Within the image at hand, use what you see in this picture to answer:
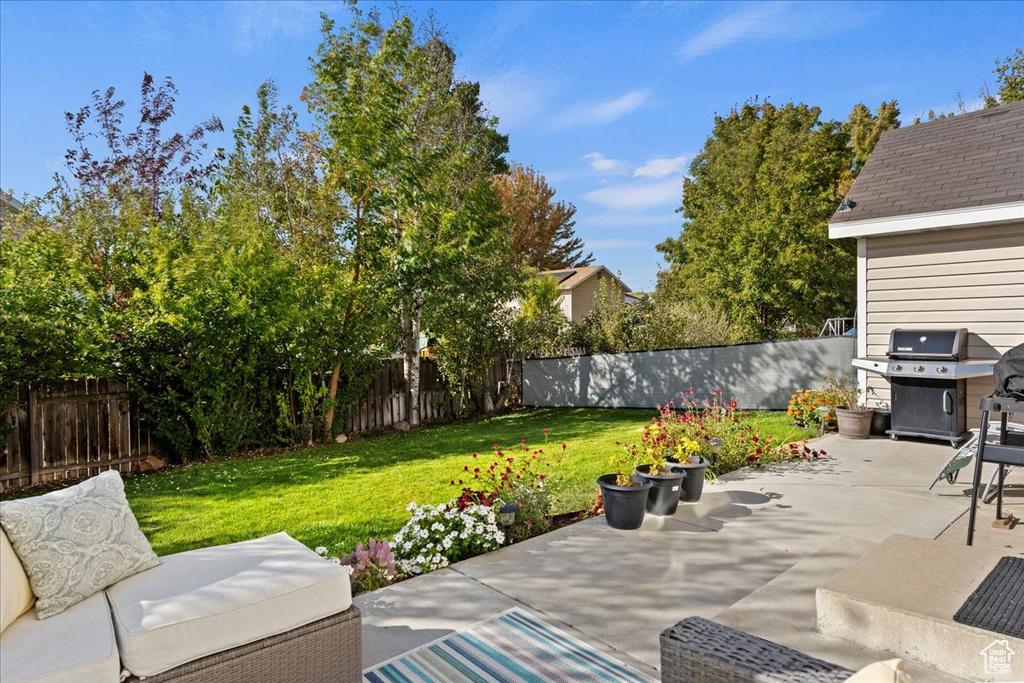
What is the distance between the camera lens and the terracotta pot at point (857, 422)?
726 centimetres

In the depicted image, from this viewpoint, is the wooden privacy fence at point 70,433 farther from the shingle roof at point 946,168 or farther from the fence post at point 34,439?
the shingle roof at point 946,168

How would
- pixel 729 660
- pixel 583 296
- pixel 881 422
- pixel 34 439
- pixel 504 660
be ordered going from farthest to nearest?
pixel 583 296, pixel 881 422, pixel 34 439, pixel 504 660, pixel 729 660

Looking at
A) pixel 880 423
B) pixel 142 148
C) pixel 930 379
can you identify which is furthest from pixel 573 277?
pixel 930 379

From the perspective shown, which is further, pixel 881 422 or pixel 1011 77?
pixel 1011 77

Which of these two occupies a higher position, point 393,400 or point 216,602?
point 216,602

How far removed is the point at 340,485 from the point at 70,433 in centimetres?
348

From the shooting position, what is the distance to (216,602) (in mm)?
2080

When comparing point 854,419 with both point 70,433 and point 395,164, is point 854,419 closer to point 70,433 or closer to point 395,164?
point 395,164

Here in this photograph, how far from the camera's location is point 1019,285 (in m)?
6.80

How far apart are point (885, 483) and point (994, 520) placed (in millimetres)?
1134

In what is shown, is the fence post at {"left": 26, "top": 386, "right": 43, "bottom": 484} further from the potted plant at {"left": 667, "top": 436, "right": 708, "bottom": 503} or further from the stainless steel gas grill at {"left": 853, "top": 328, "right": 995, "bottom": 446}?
the stainless steel gas grill at {"left": 853, "top": 328, "right": 995, "bottom": 446}

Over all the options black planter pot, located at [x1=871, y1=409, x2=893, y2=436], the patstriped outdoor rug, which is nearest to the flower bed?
black planter pot, located at [x1=871, y1=409, x2=893, y2=436]

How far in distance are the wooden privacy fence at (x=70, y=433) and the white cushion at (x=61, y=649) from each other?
18.6ft

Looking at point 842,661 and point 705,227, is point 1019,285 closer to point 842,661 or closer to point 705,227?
point 842,661
